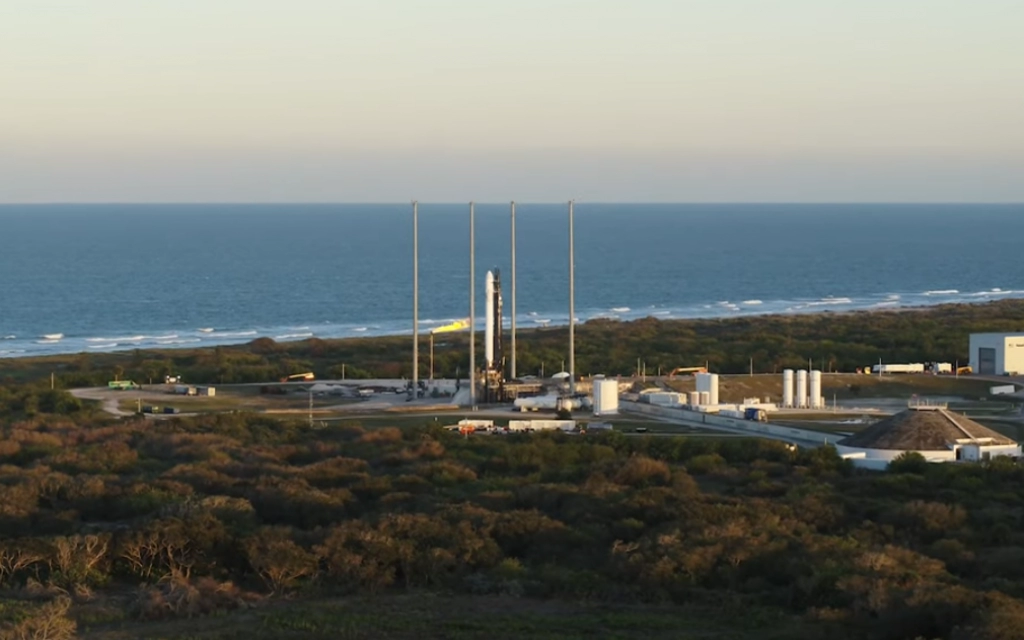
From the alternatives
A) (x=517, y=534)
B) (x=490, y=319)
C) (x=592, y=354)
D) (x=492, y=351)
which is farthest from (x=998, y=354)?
(x=517, y=534)

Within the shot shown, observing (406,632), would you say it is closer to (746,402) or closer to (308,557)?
(308,557)

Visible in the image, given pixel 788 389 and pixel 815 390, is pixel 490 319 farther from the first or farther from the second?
pixel 815 390

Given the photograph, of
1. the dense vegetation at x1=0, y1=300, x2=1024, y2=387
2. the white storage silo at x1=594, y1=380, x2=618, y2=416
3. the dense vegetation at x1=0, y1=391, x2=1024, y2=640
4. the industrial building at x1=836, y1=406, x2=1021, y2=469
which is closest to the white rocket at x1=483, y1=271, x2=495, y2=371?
the white storage silo at x1=594, y1=380, x2=618, y2=416

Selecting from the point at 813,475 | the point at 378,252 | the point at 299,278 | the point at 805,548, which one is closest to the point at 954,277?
the point at 299,278

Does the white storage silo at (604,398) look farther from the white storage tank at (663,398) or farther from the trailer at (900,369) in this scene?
the trailer at (900,369)

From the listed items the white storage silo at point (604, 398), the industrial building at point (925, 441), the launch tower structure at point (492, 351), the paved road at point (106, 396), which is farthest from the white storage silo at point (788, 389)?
the paved road at point (106, 396)

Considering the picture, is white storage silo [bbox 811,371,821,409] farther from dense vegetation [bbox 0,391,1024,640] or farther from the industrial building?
dense vegetation [bbox 0,391,1024,640]

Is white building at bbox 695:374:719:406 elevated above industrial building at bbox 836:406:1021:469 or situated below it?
above
